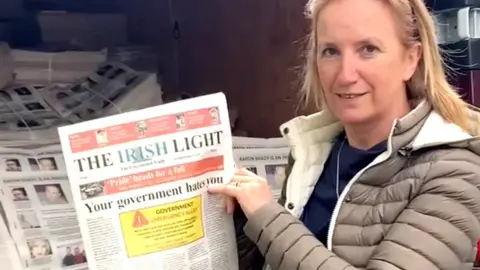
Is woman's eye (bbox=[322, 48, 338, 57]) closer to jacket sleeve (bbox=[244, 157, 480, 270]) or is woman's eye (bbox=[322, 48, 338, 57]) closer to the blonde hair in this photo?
the blonde hair

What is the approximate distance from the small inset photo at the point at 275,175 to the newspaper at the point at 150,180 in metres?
0.23

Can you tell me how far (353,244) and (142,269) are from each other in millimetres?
219

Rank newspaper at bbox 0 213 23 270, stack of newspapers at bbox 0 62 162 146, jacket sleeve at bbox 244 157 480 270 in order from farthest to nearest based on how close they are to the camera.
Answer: stack of newspapers at bbox 0 62 162 146 < newspaper at bbox 0 213 23 270 < jacket sleeve at bbox 244 157 480 270

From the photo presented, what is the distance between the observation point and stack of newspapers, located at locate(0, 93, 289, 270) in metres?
0.77

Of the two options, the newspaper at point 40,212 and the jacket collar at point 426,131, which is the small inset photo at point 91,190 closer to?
the newspaper at point 40,212

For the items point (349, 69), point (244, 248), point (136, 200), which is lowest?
point (244, 248)

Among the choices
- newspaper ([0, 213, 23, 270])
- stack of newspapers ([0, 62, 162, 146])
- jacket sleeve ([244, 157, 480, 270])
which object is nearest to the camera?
jacket sleeve ([244, 157, 480, 270])

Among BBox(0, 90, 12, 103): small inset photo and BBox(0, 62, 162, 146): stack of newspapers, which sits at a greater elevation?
BBox(0, 90, 12, 103): small inset photo

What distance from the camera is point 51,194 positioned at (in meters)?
0.90

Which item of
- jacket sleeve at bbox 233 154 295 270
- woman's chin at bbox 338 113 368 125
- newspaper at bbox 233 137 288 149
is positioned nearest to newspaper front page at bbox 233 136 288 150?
newspaper at bbox 233 137 288 149

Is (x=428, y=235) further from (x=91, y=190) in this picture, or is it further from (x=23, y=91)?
(x=23, y=91)

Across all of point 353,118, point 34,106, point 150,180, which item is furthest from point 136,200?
point 34,106

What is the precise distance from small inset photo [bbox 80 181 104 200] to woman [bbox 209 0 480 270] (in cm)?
13

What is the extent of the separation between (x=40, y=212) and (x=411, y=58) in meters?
0.45
